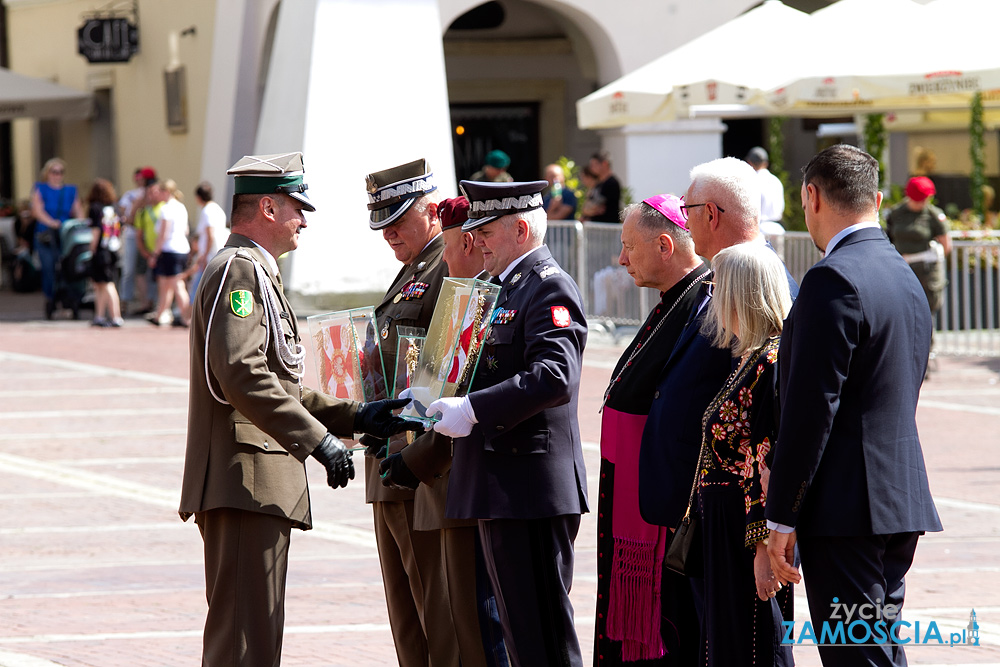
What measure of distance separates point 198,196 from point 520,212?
14316 mm

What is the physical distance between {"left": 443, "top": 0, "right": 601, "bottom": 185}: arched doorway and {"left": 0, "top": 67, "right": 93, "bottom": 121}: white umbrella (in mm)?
7330

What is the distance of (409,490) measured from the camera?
5.23 m

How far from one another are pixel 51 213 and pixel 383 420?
17658mm

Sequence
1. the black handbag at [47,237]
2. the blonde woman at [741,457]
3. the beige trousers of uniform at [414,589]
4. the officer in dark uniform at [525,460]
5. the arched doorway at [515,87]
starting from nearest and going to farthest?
the blonde woman at [741,457]
the officer in dark uniform at [525,460]
the beige trousers of uniform at [414,589]
the black handbag at [47,237]
the arched doorway at [515,87]

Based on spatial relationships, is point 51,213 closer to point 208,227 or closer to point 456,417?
point 208,227

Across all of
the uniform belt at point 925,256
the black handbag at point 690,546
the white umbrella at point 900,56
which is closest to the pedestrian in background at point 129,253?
the white umbrella at point 900,56

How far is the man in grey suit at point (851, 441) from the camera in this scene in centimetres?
389

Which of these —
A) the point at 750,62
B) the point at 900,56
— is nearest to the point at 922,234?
the point at 900,56

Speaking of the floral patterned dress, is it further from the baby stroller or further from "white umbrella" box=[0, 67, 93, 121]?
"white umbrella" box=[0, 67, 93, 121]

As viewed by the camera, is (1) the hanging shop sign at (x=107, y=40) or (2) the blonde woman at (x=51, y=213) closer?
(2) the blonde woman at (x=51, y=213)

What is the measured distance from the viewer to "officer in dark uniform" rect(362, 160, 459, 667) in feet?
16.9

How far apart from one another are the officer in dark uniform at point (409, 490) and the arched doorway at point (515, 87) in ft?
64.2

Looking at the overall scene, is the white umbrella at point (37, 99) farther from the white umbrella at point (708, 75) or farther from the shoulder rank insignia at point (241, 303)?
the shoulder rank insignia at point (241, 303)

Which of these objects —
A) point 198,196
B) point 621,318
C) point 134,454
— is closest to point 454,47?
point 198,196
